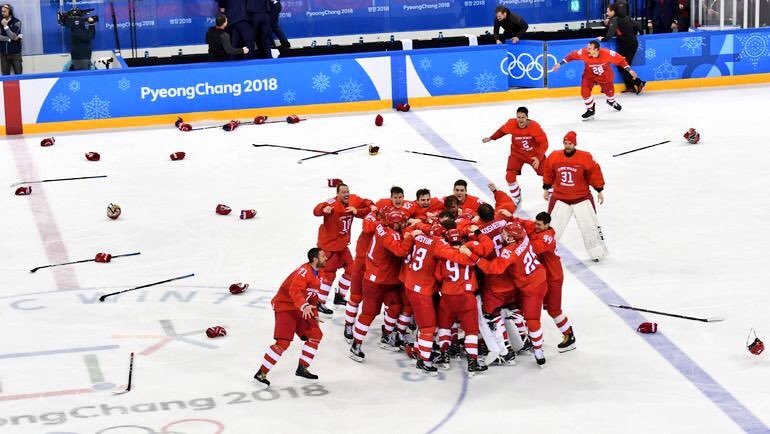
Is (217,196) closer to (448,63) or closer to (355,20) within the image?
(448,63)

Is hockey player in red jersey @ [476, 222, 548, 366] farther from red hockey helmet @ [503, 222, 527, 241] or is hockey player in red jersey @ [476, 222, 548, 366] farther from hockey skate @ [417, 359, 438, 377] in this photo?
hockey skate @ [417, 359, 438, 377]

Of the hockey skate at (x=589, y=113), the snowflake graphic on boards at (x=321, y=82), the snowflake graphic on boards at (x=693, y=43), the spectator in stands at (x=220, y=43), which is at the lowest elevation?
the hockey skate at (x=589, y=113)

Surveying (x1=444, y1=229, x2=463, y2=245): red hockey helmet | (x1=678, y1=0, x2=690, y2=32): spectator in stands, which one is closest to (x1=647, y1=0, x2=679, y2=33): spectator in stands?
(x1=678, y1=0, x2=690, y2=32): spectator in stands

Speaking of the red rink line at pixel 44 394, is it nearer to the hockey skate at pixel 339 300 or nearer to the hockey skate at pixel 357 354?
the hockey skate at pixel 357 354

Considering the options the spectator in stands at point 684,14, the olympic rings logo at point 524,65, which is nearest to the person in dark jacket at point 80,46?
the olympic rings logo at point 524,65

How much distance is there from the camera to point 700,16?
103 ft

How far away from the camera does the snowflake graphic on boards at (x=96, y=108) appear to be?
75.1 ft

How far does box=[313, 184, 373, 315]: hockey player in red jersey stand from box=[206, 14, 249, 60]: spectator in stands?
11.1 m

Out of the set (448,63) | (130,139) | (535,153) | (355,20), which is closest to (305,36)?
(355,20)

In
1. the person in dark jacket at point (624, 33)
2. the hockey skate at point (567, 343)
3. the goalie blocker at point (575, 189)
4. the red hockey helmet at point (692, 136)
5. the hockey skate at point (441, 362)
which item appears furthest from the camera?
the person in dark jacket at point (624, 33)

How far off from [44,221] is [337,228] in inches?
230

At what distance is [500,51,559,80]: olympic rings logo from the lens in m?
24.9

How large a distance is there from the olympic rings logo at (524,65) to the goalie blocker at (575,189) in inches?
396

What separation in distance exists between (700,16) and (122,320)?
21282 mm
